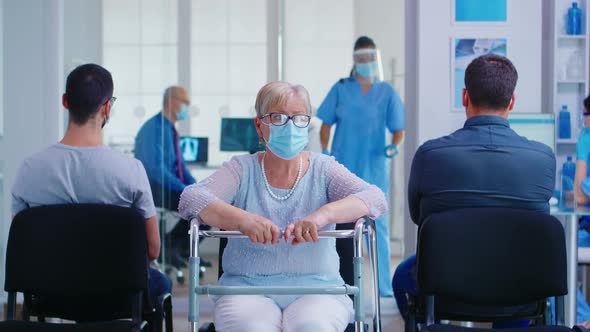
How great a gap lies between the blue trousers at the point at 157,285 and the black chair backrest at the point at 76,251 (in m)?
0.27

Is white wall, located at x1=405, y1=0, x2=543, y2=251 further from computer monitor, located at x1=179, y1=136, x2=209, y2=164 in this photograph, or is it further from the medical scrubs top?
computer monitor, located at x1=179, y1=136, x2=209, y2=164

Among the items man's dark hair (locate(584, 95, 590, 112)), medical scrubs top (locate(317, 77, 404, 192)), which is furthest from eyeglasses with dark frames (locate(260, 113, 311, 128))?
medical scrubs top (locate(317, 77, 404, 192))

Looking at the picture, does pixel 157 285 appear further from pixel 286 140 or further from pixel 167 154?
pixel 167 154

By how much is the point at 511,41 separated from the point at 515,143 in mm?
1801

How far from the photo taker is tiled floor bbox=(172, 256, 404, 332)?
170 inches

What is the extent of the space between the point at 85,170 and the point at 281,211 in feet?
2.04

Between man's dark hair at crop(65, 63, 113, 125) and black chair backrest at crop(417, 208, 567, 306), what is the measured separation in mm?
1085

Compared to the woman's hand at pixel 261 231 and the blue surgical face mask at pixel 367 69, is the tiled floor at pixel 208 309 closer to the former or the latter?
the blue surgical face mask at pixel 367 69

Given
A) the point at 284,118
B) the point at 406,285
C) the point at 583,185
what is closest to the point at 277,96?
the point at 284,118

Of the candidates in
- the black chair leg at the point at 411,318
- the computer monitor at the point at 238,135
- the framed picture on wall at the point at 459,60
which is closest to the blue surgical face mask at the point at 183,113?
the computer monitor at the point at 238,135

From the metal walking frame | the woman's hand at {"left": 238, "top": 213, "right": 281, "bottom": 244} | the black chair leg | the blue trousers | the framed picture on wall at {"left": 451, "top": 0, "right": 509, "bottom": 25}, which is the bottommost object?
the black chair leg

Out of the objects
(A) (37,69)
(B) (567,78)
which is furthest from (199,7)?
(B) (567,78)

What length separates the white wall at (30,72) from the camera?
15.1ft

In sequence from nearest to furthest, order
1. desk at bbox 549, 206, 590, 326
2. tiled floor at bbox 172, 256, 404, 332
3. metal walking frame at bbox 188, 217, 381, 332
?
metal walking frame at bbox 188, 217, 381, 332 < desk at bbox 549, 206, 590, 326 < tiled floor at bbox 172, 256, 404, 332
